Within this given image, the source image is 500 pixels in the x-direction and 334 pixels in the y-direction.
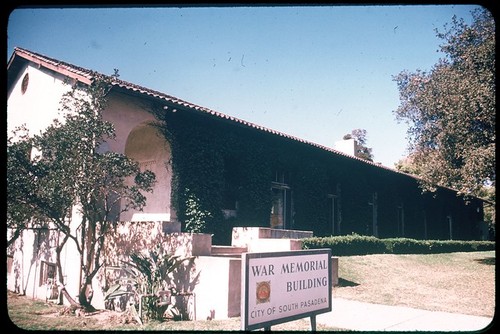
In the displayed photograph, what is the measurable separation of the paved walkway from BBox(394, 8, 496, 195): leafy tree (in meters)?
7.98

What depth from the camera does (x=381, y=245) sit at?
629 inches

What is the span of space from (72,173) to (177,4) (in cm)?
499

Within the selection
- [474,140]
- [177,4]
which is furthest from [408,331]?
[474,140]

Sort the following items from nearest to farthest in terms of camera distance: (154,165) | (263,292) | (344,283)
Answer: (263,292), (344,283), (154,165)

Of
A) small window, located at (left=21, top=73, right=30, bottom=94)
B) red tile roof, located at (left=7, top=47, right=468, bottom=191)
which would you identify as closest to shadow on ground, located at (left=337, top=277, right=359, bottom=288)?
red tile roof, located at (left=7, top=47, right=468, bottom=191)

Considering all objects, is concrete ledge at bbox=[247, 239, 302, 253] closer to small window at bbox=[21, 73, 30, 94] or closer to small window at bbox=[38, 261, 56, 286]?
small window at bbox=[38, 261, 56, 286]

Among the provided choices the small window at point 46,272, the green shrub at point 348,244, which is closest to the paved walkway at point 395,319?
the green shrub at point 348,244

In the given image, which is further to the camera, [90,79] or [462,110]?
[462,110]

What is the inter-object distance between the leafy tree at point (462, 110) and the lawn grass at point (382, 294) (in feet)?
12.1

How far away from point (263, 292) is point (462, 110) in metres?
12.4

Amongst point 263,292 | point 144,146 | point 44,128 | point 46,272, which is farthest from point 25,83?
point 263,292

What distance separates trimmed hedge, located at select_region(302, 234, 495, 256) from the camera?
1256cm

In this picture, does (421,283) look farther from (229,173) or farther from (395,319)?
(229,173)

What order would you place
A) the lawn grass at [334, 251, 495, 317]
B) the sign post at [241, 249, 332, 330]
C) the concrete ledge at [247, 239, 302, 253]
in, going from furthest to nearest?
the concrete ledge at [247, 239, 302, 253] → the lawn grass at [334, 251, 495, 317] → the sign post at [241, 249, 332, 330]
